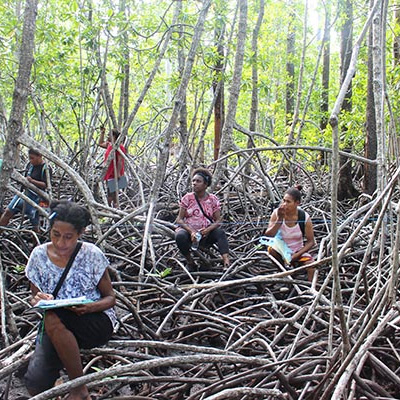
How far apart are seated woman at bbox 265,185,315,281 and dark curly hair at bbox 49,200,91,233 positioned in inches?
66.1

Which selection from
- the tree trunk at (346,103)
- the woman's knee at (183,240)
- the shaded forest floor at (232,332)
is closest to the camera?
the shaded forest floor at (232,332)

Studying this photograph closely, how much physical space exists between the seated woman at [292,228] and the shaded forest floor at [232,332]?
18 cm

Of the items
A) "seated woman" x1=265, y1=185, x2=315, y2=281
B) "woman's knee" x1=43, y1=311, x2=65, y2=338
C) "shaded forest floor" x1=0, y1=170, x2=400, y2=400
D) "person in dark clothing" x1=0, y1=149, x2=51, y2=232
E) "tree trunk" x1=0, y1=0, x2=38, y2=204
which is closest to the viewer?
"shaded forest floor" x1=0, y1=170, x2=400, y2=400

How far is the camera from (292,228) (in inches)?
133

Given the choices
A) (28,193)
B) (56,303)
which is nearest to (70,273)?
(56,303)

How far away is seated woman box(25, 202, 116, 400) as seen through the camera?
6.07 ft

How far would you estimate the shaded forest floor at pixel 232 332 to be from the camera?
1.72 metres

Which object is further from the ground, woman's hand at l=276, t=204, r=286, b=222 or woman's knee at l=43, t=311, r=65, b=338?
woman's hand at l=276, t=204, r=286, b=222

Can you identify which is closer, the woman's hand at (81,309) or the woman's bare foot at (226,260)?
the woman's hand at (81,309)

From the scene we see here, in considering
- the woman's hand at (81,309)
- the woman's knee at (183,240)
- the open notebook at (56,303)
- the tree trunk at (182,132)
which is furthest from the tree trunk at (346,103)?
the open notebook at (56,303)

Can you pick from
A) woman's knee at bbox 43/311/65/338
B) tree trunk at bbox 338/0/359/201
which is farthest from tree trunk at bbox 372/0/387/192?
tree trunk at bbox 338/0/359/201

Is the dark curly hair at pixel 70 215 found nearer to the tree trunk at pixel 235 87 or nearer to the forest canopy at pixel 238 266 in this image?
the forest canopy at pixel 238 266

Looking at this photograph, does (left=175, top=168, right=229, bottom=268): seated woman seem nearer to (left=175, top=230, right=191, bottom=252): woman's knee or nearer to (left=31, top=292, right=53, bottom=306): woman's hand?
(left=175, top=230, right=191, bottom=252): woman's knee

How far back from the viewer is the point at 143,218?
3.69 metres
